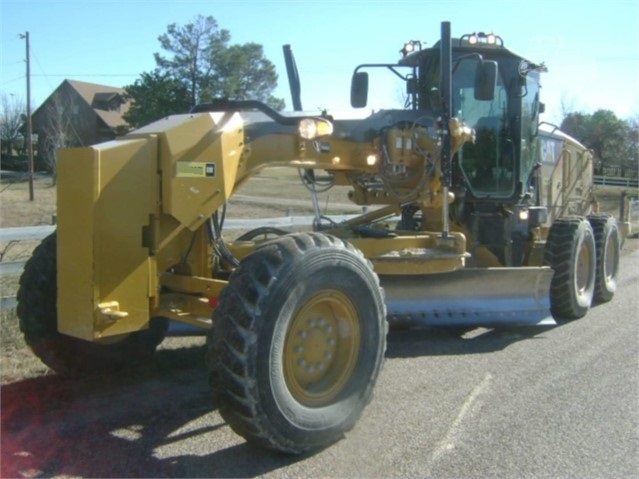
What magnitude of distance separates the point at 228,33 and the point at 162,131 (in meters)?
37.0

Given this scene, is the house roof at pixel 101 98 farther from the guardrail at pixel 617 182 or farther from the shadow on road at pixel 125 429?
the shadow on road at pixel 125 429

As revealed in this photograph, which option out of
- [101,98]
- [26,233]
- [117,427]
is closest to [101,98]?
[101,98]

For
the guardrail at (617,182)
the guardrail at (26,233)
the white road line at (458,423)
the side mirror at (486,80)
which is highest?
the side mirror at (486,80)

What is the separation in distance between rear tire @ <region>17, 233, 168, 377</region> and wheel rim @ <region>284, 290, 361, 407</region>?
1499 mm

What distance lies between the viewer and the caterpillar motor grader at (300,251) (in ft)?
13.7

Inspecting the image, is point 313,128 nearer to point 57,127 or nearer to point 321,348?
point 321,348

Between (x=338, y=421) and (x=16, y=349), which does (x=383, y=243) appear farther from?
(x=16, y=349)

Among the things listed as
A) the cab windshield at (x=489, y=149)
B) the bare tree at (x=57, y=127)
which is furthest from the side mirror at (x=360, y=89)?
the bare tree at (x=57, y=127)

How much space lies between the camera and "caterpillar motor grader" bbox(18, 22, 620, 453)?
418cm

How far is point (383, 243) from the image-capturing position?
6.32 metres

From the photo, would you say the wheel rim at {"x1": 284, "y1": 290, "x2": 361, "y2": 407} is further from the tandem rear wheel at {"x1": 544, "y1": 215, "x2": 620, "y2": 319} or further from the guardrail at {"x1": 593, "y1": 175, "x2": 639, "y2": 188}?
the guardrail at {"x1": 593, "y1": 175, "x2": 639, "y2": 188}

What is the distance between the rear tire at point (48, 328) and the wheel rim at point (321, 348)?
1.50 meters

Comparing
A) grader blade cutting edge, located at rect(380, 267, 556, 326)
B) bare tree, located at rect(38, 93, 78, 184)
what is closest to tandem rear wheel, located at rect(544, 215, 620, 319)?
grader blade cutting edge, located at rect(380, 267, 556, 326)

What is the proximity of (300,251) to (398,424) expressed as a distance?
1.39m
